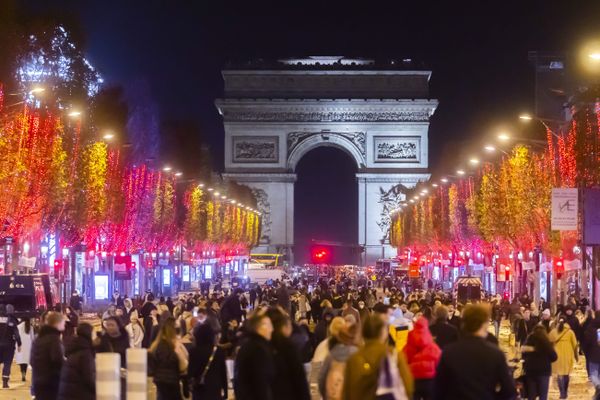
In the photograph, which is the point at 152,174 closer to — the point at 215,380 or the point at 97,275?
the point at 97,275

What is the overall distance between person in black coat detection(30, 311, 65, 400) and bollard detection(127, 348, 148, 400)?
2.75 ft

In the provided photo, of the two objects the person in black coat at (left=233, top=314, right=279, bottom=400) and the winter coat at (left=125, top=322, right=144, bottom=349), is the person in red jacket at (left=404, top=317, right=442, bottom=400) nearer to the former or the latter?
the person in black coat at (left=233, top=314, right=279, bottom=400)

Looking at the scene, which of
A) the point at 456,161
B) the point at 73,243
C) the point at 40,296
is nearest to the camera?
the point at 40,296


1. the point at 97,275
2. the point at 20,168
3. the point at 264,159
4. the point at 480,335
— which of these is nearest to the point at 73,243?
the point at 97,275

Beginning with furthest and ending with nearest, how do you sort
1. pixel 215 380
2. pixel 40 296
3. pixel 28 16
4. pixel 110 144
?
pixel 110 144 < pixel 28 16 < pixel 40 296 < pixel 215 380

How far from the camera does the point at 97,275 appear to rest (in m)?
56.0

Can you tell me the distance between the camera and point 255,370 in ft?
43.5

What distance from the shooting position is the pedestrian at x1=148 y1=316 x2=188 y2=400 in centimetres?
1680

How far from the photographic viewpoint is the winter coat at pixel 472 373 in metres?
12.0

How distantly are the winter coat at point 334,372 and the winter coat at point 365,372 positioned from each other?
136 centimetres

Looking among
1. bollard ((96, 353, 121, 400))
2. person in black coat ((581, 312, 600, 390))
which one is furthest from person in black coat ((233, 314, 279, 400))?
person in black coat ((581, 312, 600, 390))

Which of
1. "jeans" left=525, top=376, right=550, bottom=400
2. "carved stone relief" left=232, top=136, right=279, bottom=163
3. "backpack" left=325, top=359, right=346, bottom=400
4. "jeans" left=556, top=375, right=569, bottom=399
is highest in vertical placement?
"carved stone relief" left=232, top=136, right=279, bottom=163

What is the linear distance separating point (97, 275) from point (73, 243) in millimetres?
1476

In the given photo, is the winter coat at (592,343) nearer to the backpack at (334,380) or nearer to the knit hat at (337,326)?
the knit hat at (337,326)
